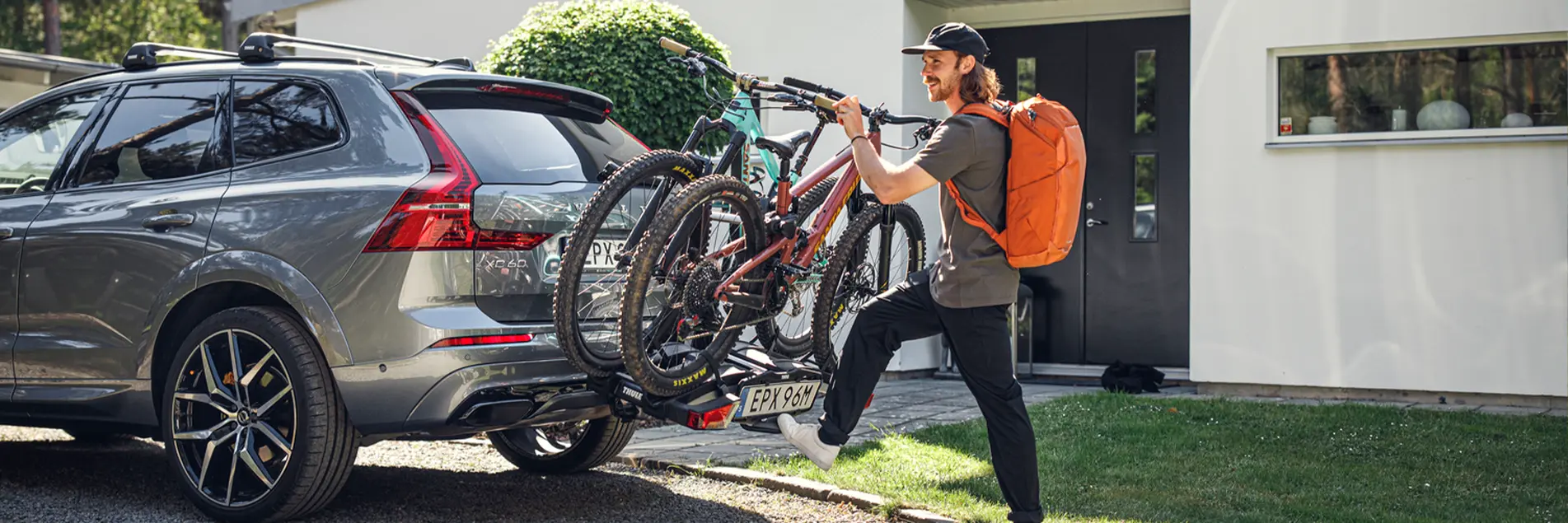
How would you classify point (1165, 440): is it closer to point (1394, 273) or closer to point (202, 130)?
point (1394, 273)

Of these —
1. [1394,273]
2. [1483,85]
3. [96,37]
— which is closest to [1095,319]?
[1394,273]

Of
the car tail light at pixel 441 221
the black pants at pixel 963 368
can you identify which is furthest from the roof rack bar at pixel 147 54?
the black pants at pixel 963 368

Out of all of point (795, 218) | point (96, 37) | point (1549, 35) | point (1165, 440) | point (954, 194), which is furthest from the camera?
point (96, 37)

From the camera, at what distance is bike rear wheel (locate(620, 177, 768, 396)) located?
4.76 meters

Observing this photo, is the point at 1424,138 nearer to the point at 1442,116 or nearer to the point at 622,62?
the point at 1442,116

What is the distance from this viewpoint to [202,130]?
5633 mm

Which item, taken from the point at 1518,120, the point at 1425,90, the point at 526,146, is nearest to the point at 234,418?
the point at 526,146

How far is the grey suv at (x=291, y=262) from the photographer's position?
16.0 feet

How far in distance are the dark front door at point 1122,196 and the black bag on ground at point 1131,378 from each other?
498mm

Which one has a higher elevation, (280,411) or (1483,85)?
(1483,85)

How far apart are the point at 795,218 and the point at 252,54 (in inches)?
82.7

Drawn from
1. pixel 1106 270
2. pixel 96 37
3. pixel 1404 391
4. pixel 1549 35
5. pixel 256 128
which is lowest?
pixel 1404 391

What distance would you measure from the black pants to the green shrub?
3464mm

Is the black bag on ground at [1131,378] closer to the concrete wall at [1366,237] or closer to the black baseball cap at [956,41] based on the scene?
the concrete wall at [1366,237]
